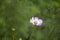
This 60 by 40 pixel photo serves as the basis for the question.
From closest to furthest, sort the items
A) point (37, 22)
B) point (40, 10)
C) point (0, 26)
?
point (37, 22) → point (0, 26) → point (40, 10)

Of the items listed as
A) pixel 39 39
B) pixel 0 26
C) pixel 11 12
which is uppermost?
pixel 11 12

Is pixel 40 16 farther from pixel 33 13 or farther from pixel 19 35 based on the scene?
pixel 19 35

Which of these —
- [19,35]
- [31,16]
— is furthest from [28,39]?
[31,16]

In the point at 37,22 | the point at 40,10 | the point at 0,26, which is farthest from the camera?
the point at 40,10

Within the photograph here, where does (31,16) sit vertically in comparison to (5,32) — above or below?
above

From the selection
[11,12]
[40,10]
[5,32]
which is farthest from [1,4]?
[40,10]

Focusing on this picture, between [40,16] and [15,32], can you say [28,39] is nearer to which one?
[15,32]

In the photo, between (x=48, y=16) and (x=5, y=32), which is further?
(x=48, y=16)
